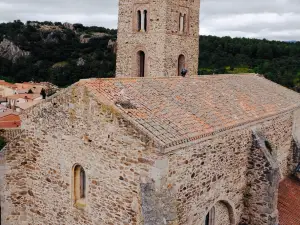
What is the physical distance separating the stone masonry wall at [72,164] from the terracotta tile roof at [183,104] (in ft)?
1.56

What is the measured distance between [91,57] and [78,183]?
60.4 meters

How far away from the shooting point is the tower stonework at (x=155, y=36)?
14969 mm

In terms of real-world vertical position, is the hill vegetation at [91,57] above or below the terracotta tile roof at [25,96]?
above

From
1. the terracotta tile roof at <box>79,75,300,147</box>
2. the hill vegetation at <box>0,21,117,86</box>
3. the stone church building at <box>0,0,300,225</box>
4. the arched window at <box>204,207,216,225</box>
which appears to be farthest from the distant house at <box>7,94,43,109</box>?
the arched window at <box>204,207,216,225</box>

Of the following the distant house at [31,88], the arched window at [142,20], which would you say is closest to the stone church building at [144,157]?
the arched window at [142,20]

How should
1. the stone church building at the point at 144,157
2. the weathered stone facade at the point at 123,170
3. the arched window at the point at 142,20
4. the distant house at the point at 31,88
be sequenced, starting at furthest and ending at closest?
the distant house at the point at 31,88 < the arched window at the point at 142,20 < the stone church building at the point at 144,157 < the weathered stone facade at the point at 123,170

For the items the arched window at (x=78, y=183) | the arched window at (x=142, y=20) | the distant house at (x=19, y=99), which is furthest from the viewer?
the distant house at (x=19, y=99)

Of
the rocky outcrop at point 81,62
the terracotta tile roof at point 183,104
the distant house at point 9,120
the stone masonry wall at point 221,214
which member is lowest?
the distant house at point 9,120

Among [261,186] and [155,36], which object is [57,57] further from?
[261,186]

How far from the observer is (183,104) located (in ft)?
32.4

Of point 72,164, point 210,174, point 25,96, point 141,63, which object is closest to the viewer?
point 210,174

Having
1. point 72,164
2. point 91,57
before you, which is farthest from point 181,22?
point 91,57

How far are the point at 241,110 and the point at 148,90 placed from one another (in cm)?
341

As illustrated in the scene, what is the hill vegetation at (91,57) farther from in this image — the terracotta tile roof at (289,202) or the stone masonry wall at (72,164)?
the stone masonry wall at (72,164)
